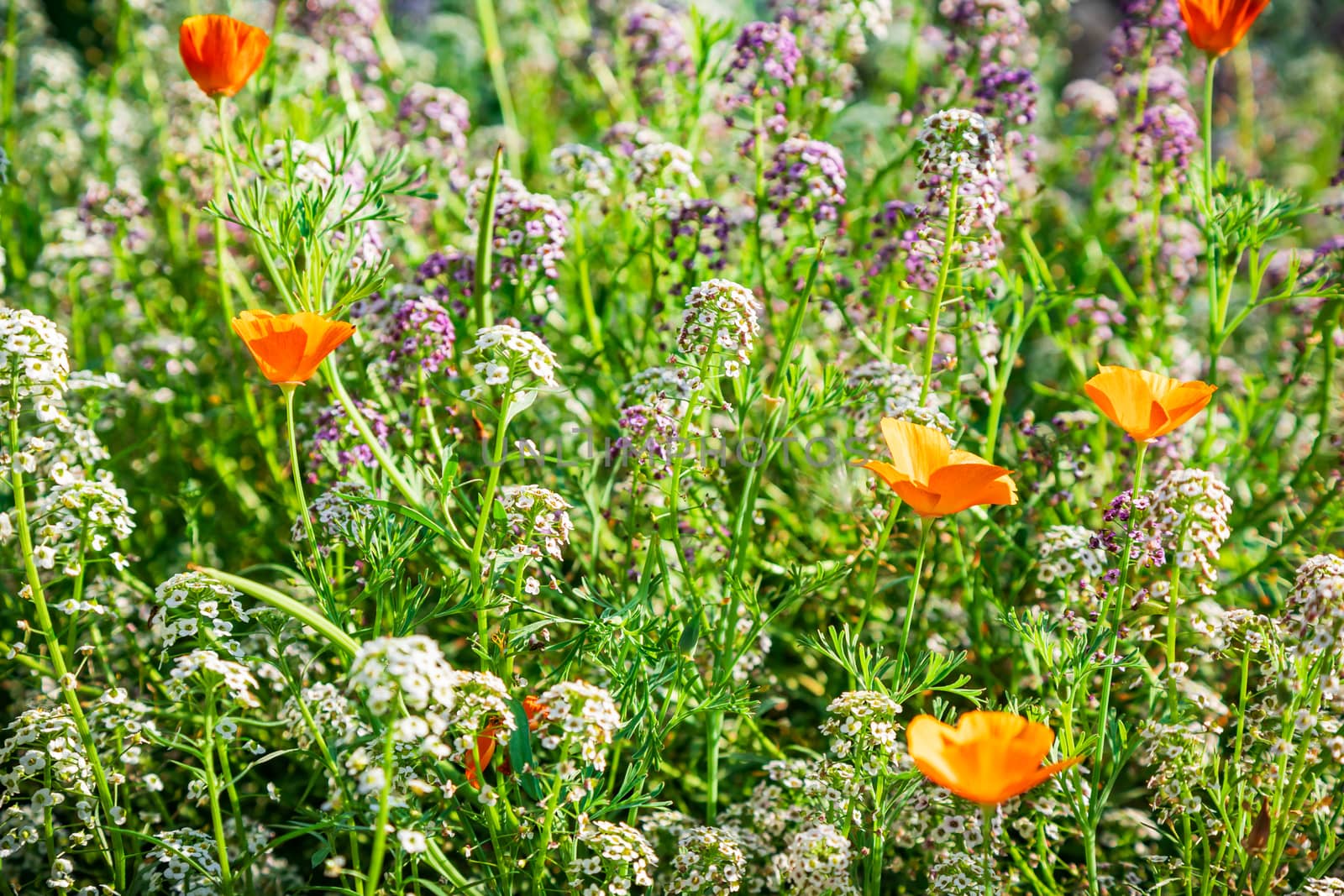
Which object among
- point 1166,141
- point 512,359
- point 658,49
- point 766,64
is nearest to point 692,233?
point 766,64

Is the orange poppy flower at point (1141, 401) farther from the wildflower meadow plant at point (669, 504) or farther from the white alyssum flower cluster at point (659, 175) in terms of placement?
the white alyssum flower cluster at point (659, 175)

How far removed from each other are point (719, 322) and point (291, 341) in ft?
2.43

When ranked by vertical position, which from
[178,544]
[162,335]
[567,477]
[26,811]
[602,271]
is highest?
[602,271]

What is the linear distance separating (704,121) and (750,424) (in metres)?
1.44

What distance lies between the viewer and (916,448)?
1849mm

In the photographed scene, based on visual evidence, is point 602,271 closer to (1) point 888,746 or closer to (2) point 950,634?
(2) point 950,634

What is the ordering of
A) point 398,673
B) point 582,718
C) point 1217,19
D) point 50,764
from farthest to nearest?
point 1217,19 < point 50,764 < point 582,718 < point 398,673

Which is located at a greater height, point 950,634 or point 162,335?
point 950,634

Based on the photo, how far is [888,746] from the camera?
190cm

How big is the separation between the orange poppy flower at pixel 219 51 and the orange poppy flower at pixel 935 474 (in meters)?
1.42

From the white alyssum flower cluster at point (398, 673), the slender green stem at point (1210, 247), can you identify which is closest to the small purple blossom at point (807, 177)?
the slender green stem at point (1210, 247)

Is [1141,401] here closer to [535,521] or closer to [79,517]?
[535,521]

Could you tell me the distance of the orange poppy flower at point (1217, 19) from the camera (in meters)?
2.27

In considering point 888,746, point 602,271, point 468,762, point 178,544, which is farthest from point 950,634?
point 178,544
